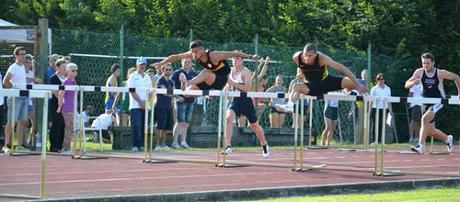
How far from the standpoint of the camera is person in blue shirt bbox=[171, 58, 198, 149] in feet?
75.6

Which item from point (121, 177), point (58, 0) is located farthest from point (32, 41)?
point (58, 0)

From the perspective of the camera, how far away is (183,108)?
76.5 feet

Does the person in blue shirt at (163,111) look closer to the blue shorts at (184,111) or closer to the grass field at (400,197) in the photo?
the blue shorts at (184,111)

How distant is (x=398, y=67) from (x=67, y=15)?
13.5m

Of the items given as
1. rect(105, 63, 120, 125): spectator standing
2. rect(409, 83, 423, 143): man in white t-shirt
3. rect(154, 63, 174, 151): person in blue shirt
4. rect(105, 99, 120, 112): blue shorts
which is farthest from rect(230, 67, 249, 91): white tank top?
rect(409, 83, 423, 143): man in white t-shirt

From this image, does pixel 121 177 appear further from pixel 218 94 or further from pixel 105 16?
pixel 105 16

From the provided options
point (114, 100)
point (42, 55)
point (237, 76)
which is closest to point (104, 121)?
point (114, 100)

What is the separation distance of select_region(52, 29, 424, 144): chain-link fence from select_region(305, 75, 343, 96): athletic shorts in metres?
8.14

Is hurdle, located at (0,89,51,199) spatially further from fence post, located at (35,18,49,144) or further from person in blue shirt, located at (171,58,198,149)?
person in blue shirt, located at (171,58,198,149)

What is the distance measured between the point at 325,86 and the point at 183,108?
6204 mm

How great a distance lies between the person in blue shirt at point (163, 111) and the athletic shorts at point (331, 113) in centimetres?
494

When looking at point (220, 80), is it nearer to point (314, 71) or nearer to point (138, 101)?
point (314, 71)

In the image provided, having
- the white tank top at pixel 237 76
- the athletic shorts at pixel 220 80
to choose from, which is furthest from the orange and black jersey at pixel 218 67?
the white tank top at pixel 237 76

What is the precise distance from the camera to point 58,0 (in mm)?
39969
